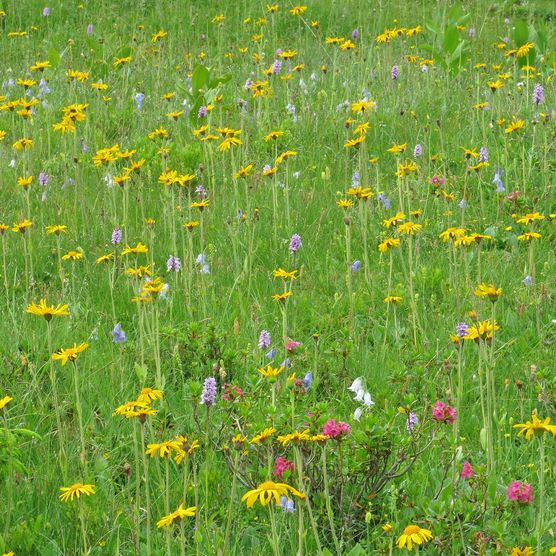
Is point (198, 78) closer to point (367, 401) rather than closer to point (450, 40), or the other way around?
point (450, 40)

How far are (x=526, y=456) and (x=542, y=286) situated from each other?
3.24 feet

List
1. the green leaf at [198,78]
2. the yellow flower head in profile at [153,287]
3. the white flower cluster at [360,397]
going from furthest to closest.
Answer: the green leaf at [198,78]
the white flower cluster at [360,397]
the yellow flower head in profile at [153,287]

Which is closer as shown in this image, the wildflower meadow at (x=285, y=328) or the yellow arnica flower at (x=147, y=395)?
the yellow arnica flower at (x=147, y=395)

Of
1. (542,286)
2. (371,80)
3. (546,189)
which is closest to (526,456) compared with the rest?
(542,286)

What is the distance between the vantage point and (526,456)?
2301mm

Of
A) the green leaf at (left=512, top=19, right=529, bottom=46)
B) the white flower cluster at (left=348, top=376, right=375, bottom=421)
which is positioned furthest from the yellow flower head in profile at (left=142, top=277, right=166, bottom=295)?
the green leaf at (left=512, top=19, right=529, bottom=46)

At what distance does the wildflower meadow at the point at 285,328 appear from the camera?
6.39 feet

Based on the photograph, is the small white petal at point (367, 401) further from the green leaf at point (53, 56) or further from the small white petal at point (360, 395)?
the green leaf at point (53, 56)

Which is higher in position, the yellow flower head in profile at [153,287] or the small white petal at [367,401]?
the yellow flower head in profile at [153,287]

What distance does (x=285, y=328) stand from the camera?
209cm

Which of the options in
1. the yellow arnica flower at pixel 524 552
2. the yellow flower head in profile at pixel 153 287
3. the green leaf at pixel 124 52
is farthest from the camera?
the green leaf at pixel 124 52

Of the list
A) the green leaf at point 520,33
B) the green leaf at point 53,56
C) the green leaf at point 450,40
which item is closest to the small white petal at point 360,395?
the green leaf at point 450,40

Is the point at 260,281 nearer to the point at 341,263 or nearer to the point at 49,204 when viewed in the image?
the point at 341,263

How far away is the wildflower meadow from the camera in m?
1.95
